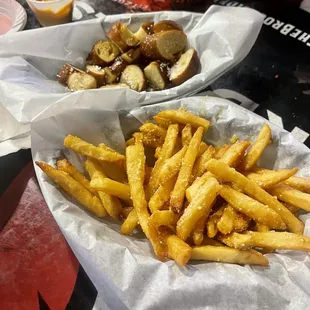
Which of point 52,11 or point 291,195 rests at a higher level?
point 291,195

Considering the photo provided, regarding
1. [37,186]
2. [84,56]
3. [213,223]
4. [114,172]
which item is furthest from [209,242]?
[84,56]

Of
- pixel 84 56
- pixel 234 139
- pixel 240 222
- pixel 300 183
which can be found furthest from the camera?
pixel 84 56

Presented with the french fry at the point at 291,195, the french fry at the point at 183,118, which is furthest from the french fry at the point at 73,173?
the french fry at the point at 291,195

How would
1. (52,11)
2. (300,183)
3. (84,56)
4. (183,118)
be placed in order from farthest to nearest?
(52,11)
(84,56)
(183,118)
(300,183)

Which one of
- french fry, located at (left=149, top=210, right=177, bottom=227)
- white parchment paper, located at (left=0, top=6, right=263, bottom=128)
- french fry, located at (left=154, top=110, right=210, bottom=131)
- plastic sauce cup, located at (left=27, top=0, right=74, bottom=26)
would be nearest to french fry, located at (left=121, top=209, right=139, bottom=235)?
french fry, located at (left=149, top=210, right=177, bottom=227)

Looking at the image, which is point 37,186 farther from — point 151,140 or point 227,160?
point 227,160

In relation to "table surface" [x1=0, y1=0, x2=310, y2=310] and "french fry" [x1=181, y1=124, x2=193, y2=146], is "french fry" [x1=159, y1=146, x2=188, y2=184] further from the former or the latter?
"table surface" [x1=0, y1=0, x2=310, y2=310]

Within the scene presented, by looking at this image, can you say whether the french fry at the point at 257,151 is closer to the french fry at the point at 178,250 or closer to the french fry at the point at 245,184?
the french fry at the point at 245,184
